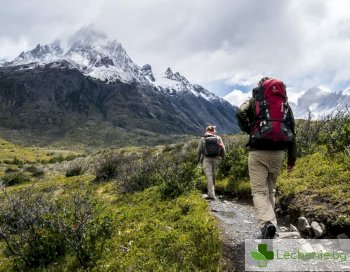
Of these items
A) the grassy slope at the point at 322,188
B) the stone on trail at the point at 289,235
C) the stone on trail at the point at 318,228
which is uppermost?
the grassy slope at the point at 322,188

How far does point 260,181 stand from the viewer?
296 inches

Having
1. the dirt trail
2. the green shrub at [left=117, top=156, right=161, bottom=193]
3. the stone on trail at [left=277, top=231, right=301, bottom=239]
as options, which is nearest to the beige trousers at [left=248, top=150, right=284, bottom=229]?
the dirt trail

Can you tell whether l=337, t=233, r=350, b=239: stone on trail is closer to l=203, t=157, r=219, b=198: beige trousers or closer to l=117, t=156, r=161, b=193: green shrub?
l=203, t=157, r=219, b=198: beige trousers

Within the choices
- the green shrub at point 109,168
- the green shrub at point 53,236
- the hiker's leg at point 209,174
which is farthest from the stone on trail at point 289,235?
the green shrub at point 109,168

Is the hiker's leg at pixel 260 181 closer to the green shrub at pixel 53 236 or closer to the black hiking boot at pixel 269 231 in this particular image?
the black hiking boot at pixel 269 231

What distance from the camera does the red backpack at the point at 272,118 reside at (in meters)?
7.11

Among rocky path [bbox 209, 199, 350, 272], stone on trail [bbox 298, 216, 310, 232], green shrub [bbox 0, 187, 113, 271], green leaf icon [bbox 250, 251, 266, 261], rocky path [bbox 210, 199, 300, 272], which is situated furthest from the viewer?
green shrub [bbox 0, 187, 113, 271]

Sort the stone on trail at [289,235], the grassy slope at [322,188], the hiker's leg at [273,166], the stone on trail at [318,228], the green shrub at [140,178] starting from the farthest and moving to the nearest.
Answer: the green shrub at [140,178] → the grassy slope at [322,188] → the stone on trail at [289,235] → the stone on trail at [318,228] → the hiker's leg at [273,166]

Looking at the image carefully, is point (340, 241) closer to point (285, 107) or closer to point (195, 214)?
point (285, 107)

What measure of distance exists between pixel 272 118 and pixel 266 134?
1.05 ft

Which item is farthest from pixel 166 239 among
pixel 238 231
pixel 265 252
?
pixel 265 252

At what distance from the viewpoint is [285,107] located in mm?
7273

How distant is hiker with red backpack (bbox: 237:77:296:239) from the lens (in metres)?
7.12

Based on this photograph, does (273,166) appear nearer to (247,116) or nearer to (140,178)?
(247,116)
